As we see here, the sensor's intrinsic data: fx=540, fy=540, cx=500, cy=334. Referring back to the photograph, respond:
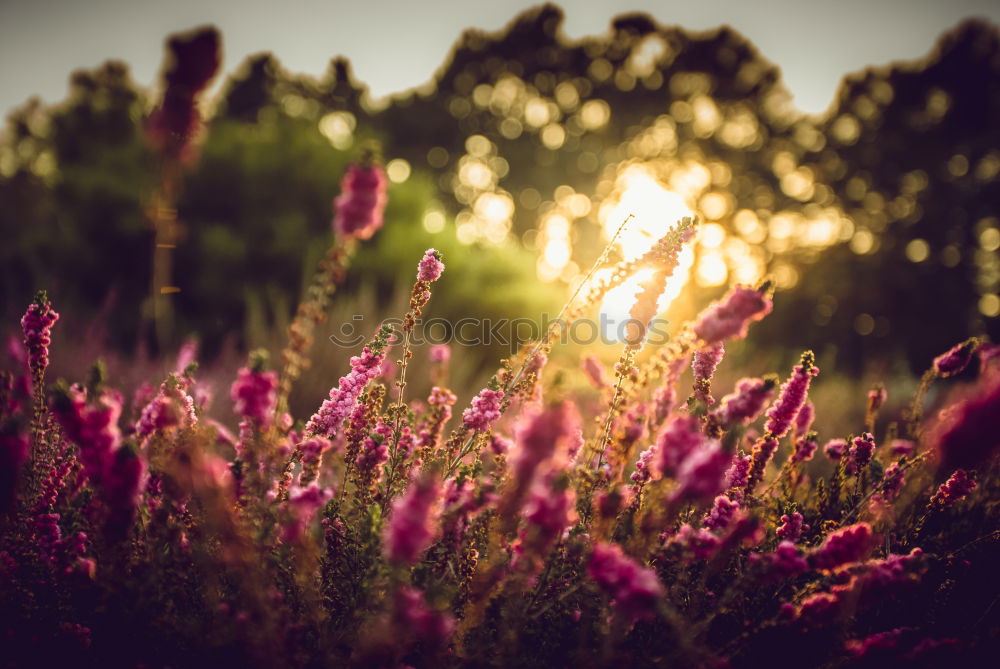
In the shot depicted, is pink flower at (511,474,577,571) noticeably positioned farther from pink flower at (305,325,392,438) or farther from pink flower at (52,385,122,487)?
pink flower at (52,385,122,487)

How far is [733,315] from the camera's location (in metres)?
1.40

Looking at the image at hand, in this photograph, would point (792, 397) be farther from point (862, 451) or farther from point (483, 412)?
point (483, 412)

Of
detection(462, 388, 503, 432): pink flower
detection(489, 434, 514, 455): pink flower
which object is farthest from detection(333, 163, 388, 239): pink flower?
detection(489, 434, 514, 455): pink flower

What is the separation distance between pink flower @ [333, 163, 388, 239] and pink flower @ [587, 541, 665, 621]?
1.24m

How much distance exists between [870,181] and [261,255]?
20723 millimetres

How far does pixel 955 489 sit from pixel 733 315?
4.00 ft

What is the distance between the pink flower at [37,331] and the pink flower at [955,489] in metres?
2.92

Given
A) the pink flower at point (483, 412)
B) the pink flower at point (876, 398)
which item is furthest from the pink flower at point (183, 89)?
the pink flower at point (876, 398)

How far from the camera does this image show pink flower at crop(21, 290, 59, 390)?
1.57 meters

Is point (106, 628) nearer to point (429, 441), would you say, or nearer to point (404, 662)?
point (404, 662)

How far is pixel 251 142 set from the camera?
945 centimetres

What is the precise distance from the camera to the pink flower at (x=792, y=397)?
164 centimetres

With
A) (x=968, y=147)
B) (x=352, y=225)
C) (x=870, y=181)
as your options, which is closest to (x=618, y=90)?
(x=870, y=181)

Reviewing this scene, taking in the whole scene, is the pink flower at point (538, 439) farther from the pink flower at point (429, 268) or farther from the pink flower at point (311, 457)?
the pink flower at point (429, 268)
